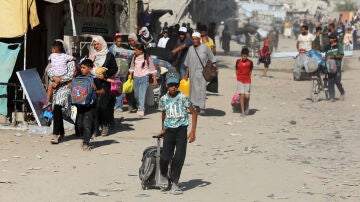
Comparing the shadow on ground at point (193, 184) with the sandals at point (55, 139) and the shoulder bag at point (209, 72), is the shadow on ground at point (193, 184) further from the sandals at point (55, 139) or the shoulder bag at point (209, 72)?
the shoulder bag at point (209, 72)

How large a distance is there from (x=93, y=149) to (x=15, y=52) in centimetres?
264

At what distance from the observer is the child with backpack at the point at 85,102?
36.4ft

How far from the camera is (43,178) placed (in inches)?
370

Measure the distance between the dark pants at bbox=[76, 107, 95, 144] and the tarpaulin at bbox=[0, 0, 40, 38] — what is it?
2303mm

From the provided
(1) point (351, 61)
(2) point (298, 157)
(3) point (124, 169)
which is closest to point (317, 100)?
(2) point (298, 157)

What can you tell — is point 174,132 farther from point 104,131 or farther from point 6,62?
point 6,62

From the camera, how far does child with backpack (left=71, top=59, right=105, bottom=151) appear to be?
437 inches

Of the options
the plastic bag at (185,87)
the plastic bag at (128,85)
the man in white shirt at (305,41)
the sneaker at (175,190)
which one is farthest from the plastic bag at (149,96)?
the sneaker at (175,190)

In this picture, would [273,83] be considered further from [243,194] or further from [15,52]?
[243,194]

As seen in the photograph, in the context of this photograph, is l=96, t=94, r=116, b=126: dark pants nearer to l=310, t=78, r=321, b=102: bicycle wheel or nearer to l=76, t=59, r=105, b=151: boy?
l=76, t=59, r=105, b=151: boy

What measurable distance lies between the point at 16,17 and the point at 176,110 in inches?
205

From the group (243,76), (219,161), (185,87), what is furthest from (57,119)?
(243,76)

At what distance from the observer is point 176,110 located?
28.5ft

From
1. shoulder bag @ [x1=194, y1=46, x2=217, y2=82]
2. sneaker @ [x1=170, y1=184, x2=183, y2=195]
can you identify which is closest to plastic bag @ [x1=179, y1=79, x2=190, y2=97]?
shoulder bag @ [x1=194, y1=46, x2=217, y2=82]
